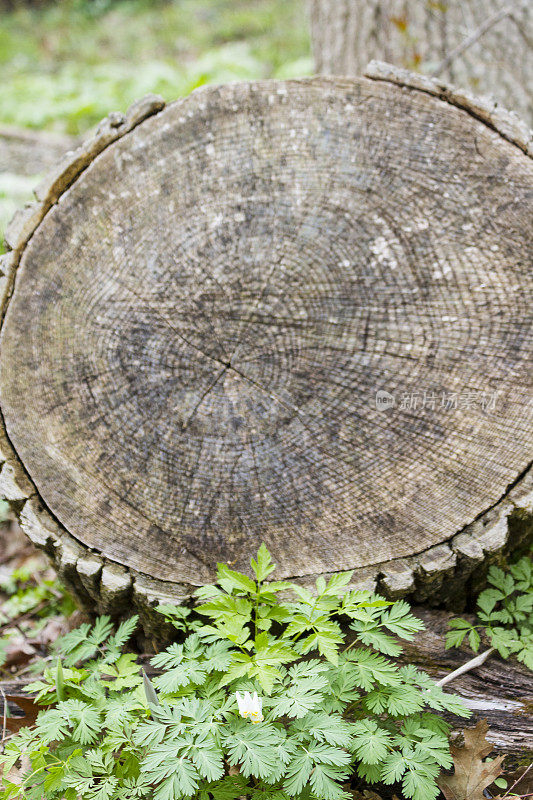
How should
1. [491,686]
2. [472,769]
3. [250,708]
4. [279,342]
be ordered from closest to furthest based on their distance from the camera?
[250,708]
[472,769]
[491,686]
[279,342]

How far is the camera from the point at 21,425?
6.63ft

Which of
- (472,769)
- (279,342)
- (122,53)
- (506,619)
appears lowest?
(472,769)

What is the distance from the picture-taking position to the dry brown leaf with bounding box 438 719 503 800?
1.65 metres

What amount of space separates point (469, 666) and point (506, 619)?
182mm

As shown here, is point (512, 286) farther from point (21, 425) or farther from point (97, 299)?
point (21, 425)

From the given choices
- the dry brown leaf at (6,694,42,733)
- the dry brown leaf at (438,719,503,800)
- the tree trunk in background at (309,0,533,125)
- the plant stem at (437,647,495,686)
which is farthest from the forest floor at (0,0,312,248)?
the dry brown leaf at (438,719,503,800)

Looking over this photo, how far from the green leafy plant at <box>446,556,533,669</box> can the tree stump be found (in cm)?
8

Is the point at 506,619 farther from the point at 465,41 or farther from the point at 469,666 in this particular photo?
the point at 465,41

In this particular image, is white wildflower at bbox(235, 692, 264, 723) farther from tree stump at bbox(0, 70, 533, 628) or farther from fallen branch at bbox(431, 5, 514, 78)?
fallen branch at bbox(431, 5, 514, 78)

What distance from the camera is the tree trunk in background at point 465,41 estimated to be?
3.45m

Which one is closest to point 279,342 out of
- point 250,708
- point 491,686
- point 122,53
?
point 250,708

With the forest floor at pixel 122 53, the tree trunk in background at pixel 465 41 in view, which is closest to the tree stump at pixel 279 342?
the tree trunk in background at pixel 465 41

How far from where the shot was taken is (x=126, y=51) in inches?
380

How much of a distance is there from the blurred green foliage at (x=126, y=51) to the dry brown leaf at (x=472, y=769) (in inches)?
A: 212
